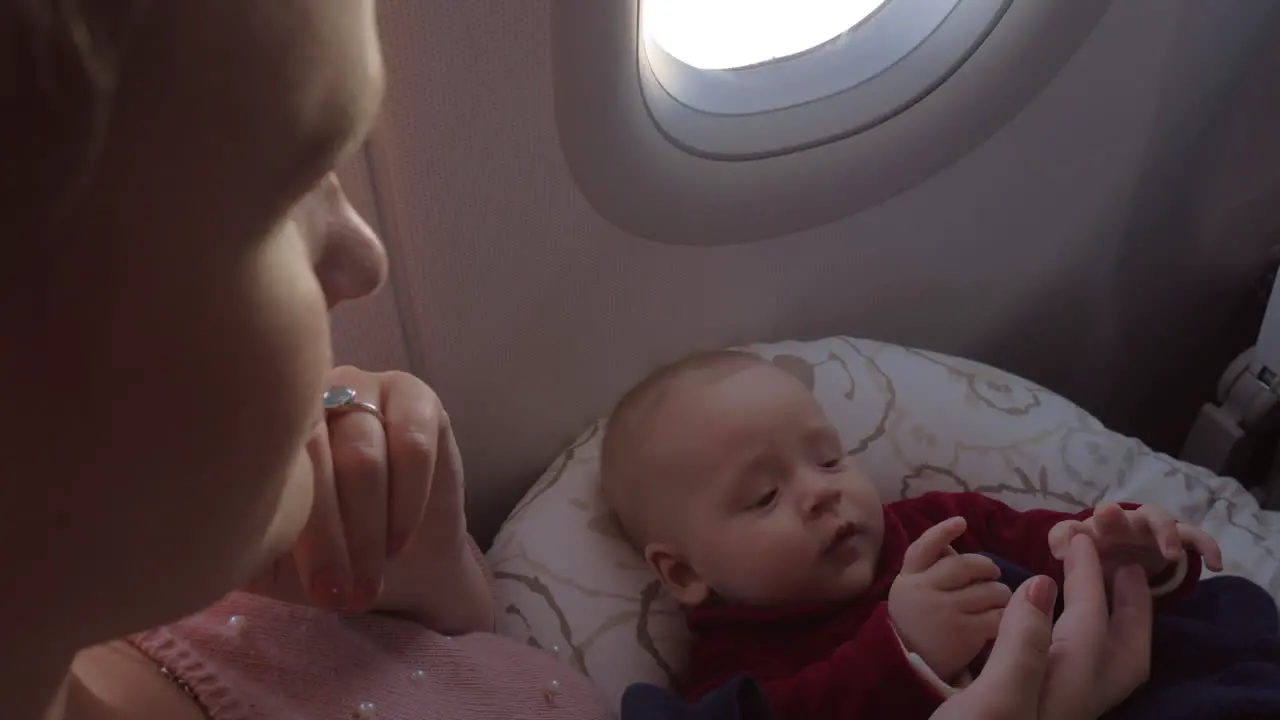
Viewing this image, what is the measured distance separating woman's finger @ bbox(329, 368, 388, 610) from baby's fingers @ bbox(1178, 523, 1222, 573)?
656mm

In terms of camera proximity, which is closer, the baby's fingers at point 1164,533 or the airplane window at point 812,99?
the baby's fingers at point 1164,533

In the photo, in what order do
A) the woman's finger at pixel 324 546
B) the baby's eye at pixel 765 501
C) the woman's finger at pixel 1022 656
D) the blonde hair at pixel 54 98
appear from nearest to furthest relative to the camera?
the blonde hair at pixel 54 98 → the woman's finger at pixel 324 546 → the woman's finger at pixel 1022 656 → the baby's eye at pixel 765 501

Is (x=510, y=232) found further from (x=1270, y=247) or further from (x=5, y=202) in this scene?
(x=1270, y=247)

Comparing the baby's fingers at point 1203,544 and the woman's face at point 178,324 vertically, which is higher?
the woman's face at point 178,324

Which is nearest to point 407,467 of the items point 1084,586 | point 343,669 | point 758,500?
point 343,669

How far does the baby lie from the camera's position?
814mm

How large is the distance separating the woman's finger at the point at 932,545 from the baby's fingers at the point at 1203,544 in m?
0.20

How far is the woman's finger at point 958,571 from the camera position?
80 cm

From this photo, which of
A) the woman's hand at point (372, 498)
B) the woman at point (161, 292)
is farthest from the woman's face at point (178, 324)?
the woman's hand at point (372, 498)

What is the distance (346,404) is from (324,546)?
93 millimetres

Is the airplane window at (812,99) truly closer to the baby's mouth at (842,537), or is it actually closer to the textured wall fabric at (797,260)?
the textured wall fabric at (797,260)

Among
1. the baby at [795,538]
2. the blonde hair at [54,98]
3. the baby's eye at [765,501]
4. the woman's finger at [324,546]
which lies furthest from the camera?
the baby's eye at [765,501]

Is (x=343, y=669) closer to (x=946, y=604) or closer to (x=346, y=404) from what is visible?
(x=346, y=404)

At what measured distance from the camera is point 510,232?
34.5 inches
